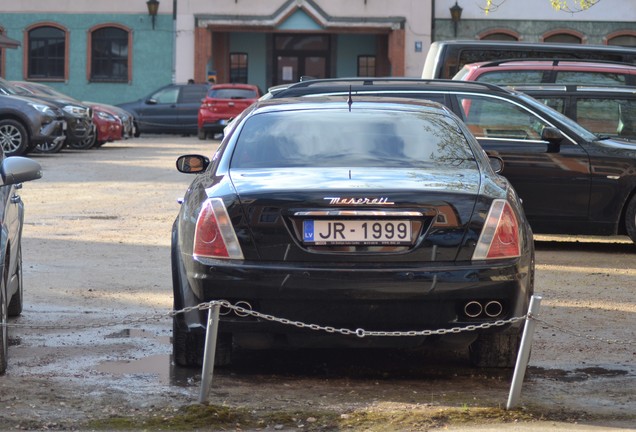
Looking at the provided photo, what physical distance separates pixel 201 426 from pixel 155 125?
1406 inches

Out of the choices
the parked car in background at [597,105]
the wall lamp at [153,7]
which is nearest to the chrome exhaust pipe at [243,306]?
the parked car in background at [597,105]

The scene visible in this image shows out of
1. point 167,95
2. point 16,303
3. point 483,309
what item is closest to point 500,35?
point 167,95

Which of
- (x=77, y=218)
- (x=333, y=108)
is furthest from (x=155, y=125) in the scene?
(x=333, y=108)

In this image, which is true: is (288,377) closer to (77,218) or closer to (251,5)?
(77,218)

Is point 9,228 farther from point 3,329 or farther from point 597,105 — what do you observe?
point 597,105

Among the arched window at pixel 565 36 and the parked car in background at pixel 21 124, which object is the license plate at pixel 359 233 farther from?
the arched window at pixel 565 36

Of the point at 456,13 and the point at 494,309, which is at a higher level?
the point at 456,13

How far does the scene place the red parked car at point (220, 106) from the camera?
37.9 metres

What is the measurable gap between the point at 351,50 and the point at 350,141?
136ft

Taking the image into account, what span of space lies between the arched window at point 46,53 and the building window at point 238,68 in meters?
5.69

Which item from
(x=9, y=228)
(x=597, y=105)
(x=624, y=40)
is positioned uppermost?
(x=624, y=40)

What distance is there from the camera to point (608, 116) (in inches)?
555

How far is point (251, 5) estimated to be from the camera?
149 feet

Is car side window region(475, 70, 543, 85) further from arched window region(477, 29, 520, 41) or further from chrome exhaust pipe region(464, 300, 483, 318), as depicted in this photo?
arched window region(477, 29, 520, 41)
